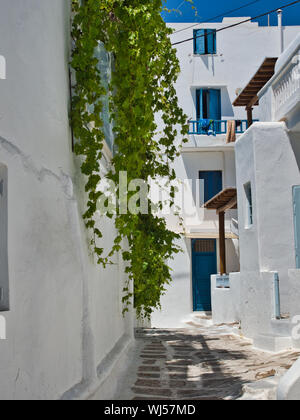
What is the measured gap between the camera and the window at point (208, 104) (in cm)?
2223

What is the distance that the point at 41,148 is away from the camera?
3807mm

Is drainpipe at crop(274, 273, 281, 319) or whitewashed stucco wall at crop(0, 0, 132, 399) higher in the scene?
whitewashed stucco wall at crop(0, 0, 132, 399)

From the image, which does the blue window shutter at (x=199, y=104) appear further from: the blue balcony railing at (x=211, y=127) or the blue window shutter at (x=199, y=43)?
the blue window shutter at (x=199, y=43)

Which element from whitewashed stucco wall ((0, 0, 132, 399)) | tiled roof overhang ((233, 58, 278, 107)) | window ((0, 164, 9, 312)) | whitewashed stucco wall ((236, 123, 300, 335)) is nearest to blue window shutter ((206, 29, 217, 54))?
tiled roof overhang ((233, 58, 278, 107))

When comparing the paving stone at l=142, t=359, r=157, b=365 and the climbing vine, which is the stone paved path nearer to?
the paving stone at l=142, t=359, r=157, b=365

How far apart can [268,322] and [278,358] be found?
222cm

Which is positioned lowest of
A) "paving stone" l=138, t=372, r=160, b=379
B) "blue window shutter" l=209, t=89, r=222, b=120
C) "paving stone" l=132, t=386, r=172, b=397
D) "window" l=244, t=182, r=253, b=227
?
"paving stone" l=138, t=372, r=160, b=379

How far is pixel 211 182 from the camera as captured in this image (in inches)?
843

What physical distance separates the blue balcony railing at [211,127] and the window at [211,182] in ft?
5.25

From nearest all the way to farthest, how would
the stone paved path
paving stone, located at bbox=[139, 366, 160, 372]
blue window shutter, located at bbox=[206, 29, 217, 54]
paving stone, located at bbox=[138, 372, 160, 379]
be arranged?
1. the stone paved path
2. paving stone, located at bbox=[138, 372, 160, 379]
3. paving stone, located at bbox=[139, 366, 160, 372]
4. blue window shutter, located at bbox=[206, 29, 217, 54]

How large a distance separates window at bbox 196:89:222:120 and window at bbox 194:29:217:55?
1.68 m

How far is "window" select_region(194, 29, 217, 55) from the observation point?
22.4m
